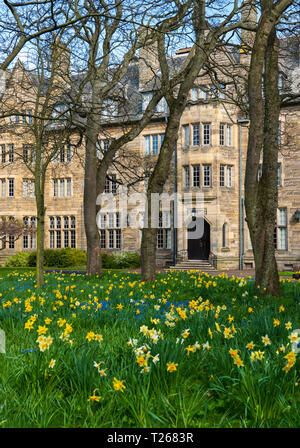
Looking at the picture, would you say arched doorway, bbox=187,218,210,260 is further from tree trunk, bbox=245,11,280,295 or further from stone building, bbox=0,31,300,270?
tree trunk, bbox=245,11,280,295

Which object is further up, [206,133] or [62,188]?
[206,133]

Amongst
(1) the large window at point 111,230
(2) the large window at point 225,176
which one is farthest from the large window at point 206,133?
(1) the large window at point 111,230

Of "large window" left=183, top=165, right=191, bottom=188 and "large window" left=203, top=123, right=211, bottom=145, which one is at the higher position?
"large window" left=203, top=123, right=211, bottom=145

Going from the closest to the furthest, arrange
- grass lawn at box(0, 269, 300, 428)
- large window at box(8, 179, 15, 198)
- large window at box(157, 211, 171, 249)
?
grass lawn at box(0, 269, 300, 428)
large window at box(157, 211, 171, 249)
large window at box(8, 179, 15, 198)

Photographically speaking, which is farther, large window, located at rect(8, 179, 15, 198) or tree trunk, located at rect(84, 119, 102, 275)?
large window, located at rect(8, 179, 15, 198)

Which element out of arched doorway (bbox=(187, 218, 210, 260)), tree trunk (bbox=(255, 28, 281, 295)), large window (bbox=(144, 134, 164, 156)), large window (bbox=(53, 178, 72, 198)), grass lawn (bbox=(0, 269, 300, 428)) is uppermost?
large window (bbox=(144, 134, 164, 156))

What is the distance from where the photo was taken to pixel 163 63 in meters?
12.5

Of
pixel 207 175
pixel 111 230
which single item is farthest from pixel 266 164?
pixel 111 230

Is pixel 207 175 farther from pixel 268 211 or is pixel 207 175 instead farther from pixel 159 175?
pixel 268 211

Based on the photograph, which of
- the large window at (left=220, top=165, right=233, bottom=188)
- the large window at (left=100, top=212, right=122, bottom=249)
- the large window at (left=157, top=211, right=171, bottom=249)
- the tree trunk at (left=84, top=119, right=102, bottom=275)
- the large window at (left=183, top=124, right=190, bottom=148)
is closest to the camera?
the tree trunk at (left=84, top=119, right=102, bottom=275)

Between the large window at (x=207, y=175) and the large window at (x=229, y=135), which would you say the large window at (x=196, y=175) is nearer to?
the large window at (x=207, y=175)

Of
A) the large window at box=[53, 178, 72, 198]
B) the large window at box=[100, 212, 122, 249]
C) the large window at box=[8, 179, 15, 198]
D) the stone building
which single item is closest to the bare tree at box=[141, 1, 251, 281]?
the stone building

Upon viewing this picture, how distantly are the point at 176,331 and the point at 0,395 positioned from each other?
206 cm

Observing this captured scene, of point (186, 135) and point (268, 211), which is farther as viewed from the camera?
point (186, 135)
